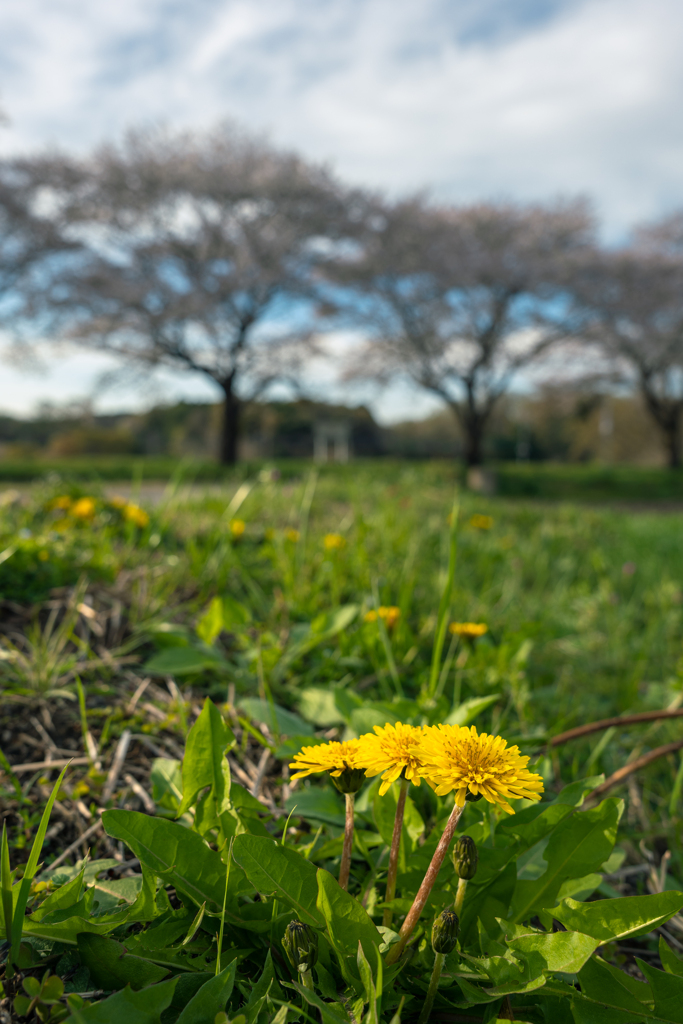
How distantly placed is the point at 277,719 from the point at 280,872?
0.45 m

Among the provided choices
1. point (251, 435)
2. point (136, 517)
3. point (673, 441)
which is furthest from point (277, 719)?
Result: point (251, 435)

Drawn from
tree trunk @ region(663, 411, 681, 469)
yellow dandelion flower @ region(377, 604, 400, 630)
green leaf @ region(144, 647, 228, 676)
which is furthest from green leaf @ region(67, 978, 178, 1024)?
tree trunk @ region(663, 411, 681, 469)

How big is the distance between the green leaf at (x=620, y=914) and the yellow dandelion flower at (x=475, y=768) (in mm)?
189

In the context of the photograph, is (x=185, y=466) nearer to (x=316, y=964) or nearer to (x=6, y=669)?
(x=6, y=669)

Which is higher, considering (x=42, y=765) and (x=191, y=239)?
(x=191, y=239)

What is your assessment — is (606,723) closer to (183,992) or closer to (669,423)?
(183,992)

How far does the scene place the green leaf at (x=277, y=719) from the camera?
1.04m

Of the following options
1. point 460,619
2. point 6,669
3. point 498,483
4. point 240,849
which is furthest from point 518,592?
point 498,483

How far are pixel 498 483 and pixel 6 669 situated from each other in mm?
14151

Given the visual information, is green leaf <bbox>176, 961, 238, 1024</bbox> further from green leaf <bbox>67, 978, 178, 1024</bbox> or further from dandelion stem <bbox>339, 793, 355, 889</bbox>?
dandelion stem <bbox>339, 793, 355, 889</bbox>

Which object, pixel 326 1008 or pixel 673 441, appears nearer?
pixel 326 1008

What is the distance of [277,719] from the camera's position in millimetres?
1077

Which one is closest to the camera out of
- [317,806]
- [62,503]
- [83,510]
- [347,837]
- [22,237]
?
[347,837]

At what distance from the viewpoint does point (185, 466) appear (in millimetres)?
2193
